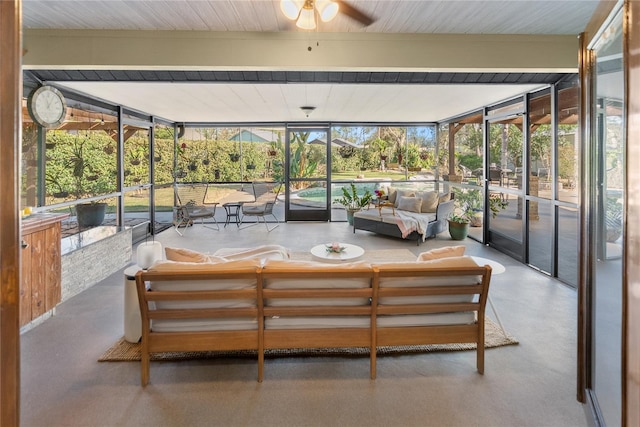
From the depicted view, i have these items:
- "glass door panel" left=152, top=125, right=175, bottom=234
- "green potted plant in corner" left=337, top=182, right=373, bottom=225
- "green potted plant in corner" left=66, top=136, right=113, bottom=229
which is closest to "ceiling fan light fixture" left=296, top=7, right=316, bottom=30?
"green potted plant in corner" left=66, top=136, right=113, bottom=229

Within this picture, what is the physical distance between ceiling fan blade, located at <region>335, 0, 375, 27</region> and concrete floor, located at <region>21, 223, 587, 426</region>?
8.05 ft

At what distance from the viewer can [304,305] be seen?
2248 millimetres

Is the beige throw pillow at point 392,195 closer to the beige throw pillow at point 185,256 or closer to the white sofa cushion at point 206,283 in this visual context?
the beige throw pillow at point 185,256

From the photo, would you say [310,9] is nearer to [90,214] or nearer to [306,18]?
[306,18]

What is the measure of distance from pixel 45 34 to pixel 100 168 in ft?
9.01

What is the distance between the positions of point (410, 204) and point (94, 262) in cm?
535

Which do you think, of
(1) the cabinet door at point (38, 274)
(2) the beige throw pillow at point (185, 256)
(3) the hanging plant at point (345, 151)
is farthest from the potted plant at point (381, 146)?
(1) the cabinet door at point (38, 274)

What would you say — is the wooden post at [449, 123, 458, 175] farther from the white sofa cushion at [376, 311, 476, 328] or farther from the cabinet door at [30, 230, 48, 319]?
the cabinet door at [30, 230, 48, 319]

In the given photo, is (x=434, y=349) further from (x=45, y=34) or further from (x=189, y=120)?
(x=189, y=120)

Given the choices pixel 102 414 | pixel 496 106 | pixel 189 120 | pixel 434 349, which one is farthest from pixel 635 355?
pixel 189 120

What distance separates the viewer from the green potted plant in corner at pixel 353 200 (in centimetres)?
811

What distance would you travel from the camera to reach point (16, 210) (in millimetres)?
1054

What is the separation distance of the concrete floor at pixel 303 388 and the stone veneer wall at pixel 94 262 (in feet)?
2.67

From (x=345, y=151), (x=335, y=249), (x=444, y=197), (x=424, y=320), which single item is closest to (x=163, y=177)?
(x=345, y=151)
